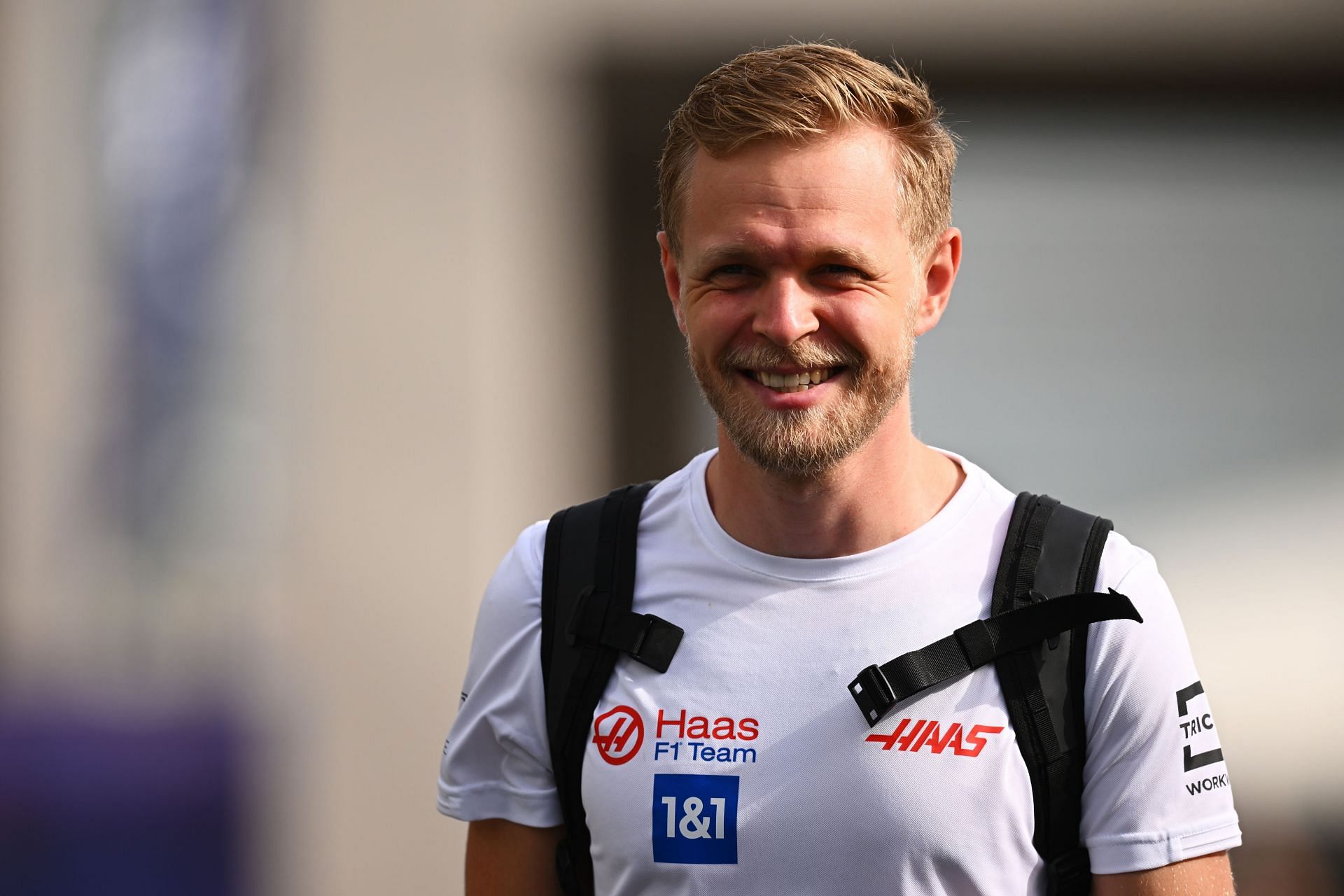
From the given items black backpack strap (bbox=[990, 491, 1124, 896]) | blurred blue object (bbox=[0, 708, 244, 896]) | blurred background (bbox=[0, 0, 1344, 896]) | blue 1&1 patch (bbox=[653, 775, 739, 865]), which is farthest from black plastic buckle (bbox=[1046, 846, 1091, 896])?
blurred blue object (bbox=[0, 708, 244, 896])

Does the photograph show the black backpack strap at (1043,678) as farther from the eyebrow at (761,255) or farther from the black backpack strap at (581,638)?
the eyebrow at (761,255)

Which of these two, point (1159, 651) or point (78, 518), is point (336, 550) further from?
point (1159, 651)

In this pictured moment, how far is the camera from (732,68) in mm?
2229

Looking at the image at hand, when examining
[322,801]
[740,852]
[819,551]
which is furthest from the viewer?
[322,801]

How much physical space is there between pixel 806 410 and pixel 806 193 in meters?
0.31

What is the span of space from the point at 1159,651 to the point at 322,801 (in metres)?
3.50

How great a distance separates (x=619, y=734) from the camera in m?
2.08

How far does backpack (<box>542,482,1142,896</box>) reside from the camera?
1953 mm

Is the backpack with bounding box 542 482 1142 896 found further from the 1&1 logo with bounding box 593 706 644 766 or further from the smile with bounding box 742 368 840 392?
the smile with bounding box 742 368 840 392

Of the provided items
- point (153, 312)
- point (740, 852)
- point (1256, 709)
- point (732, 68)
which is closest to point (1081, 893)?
point (740, 852)

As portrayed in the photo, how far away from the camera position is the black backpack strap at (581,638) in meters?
2.12

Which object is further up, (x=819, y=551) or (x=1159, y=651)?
(x=819, y=551)

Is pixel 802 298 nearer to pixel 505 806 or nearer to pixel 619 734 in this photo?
pixel 619 734

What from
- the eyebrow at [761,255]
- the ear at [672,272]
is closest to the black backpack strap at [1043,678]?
the eyebrow at [761,255]
